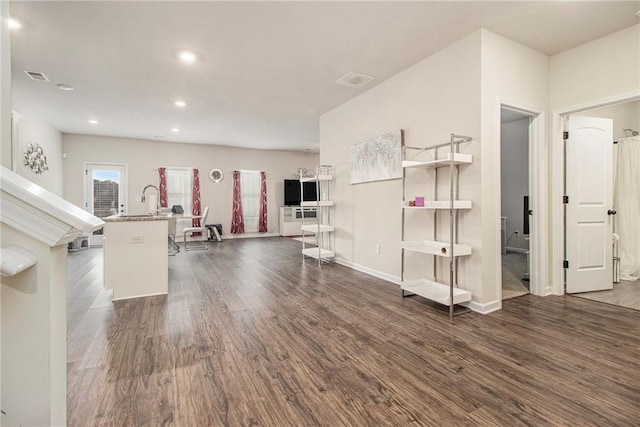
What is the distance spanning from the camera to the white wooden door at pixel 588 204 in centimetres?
341

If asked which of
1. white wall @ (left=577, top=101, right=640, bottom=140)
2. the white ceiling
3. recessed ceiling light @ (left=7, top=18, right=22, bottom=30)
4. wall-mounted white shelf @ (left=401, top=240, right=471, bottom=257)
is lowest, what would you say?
wall-mounted white shelf @ (left=401, top=240, right=471, bottom=257)

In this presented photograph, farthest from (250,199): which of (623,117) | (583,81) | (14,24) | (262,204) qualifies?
(623,117)

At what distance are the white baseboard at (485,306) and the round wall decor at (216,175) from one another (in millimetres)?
7502

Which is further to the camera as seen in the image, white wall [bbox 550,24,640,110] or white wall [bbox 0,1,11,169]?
white wall [bbox 550,24,640,110]

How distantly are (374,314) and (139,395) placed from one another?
6.33 feet

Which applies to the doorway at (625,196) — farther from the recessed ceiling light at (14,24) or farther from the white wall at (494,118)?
the recessed ceiling light at (14,24)

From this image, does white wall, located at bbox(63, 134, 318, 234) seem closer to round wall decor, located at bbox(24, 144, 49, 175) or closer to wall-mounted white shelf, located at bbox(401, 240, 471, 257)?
round wall decor, located at bbox(24, 144, 49, 175)

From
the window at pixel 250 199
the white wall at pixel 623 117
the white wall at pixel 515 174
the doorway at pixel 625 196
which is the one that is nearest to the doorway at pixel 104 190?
the window at pixel 250 199

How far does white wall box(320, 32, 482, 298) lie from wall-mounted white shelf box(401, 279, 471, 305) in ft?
0.47

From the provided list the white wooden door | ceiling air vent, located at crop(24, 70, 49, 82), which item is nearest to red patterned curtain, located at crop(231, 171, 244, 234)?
ceiling air vent, located at crop(24, 70, 49, 82)

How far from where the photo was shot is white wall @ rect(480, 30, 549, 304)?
290cm

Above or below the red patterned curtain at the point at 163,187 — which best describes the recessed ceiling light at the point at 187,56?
above

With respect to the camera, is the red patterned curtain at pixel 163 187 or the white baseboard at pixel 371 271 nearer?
the white baseboard at pixel 371 271

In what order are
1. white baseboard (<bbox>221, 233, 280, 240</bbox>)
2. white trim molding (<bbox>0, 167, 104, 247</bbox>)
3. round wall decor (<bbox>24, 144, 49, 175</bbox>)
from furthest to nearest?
1. white baseboard (<bbox>221, 233, 280, 240</bbox>)
2. round wall decor (<bbox>24, 144, 49, 175</bbox>)
3. white trim molding (<bbox>0, 167, 104, 247</bbox>)
